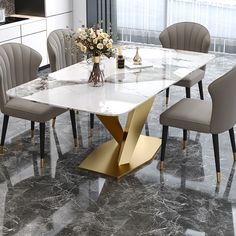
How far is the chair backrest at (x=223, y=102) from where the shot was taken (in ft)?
13.4

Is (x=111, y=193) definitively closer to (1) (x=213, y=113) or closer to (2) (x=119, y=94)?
(2) (x=119, y=94)

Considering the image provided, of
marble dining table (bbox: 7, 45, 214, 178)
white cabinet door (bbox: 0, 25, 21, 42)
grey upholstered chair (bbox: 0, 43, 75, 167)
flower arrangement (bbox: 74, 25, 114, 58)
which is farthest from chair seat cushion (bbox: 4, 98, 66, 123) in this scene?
white cabinet door (bbox: 0, 25, 21, 42)

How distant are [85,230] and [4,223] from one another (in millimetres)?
564

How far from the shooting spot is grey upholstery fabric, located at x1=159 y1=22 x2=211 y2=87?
575 cm

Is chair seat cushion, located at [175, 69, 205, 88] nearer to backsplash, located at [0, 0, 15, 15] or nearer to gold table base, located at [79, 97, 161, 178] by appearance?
gold table base, located at [79, 97, 161, 178]

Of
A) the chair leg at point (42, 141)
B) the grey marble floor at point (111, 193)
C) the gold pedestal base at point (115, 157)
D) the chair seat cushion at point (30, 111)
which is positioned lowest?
the grey marble floor at point (111, 193)

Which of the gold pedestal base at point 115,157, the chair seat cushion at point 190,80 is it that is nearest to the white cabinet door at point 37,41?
the chair seat cushion at point 190,80

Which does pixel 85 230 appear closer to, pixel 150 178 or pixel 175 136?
pixel 150 178

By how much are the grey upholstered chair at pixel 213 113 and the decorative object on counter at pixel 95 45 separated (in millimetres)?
627

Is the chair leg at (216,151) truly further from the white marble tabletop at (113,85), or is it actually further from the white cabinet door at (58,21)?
the white cabinet door at (58,21)

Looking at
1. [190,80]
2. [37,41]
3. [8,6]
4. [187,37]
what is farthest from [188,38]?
[8,6]

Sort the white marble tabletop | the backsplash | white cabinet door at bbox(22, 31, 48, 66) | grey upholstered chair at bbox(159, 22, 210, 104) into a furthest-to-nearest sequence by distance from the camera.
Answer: the backsplash
white cabinet door at bbox(22, 31, 48, 66)
grey upholstered chair at bbox(159, 22, 210, 104)
the white marble tabletop

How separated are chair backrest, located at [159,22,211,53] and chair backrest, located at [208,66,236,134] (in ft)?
5.14

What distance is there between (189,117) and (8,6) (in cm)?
379
